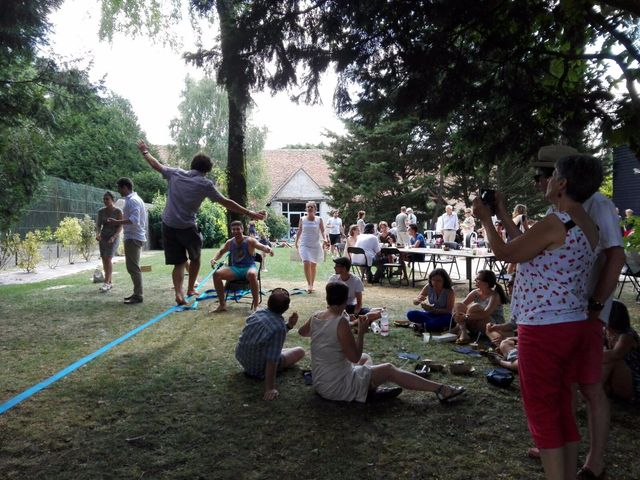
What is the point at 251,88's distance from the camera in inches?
→ 189

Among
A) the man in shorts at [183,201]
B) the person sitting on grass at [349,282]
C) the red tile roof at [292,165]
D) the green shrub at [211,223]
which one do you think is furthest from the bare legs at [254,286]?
the red tile roof at [292,165]

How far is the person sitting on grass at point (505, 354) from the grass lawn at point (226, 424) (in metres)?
0.13

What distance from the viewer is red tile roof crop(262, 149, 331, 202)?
4203 centimetres

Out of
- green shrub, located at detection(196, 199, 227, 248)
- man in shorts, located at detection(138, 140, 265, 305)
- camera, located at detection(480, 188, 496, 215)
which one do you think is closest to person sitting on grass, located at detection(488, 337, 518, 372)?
camera, located at detection(480, 188, 496, 215)

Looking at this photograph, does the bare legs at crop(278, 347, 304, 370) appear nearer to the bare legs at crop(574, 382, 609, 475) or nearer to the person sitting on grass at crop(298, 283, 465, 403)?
the person sitting on grass at crop(298, 283, 465, 403)

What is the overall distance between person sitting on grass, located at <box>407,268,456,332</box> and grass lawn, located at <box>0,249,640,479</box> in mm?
660

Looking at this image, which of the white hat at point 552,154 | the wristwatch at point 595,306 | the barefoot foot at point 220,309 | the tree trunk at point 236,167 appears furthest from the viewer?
the tree trunk at point 236,167

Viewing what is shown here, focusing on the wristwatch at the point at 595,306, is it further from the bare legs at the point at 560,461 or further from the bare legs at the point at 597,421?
the bare legs at the point at 560,461

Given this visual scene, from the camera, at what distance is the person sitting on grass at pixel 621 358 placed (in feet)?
10.9

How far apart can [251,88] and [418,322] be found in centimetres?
356

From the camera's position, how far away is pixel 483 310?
5.51 metres

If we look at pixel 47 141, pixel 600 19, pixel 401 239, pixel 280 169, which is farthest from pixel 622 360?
pixel 280 169

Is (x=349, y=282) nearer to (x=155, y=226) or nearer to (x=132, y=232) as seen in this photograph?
(x=132, y=232)

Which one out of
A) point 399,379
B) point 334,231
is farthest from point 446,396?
point 334,231
